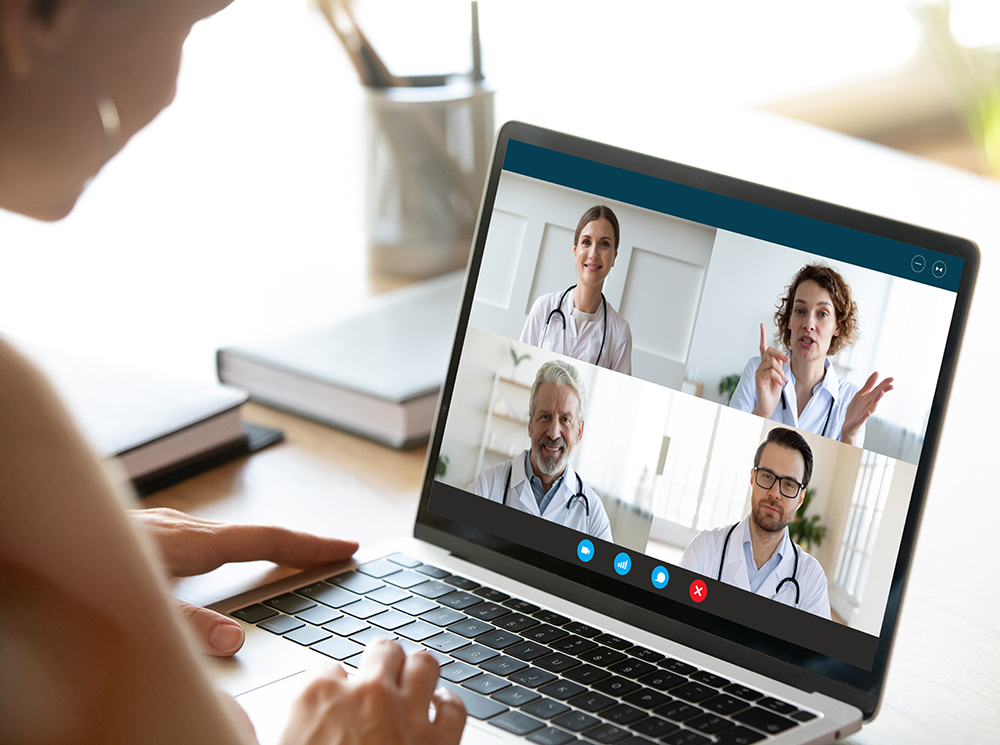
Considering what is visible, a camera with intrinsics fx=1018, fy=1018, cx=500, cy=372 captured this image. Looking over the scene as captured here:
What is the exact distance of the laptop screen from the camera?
63 centimetres

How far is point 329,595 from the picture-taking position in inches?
28.9

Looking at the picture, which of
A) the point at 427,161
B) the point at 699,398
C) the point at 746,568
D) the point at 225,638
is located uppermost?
the point at 427,161

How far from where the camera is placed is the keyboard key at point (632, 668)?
0.65 meters

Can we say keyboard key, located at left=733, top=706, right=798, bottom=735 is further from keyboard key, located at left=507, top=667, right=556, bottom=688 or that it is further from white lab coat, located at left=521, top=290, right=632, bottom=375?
white lab coat, located at left=521, top=290, right=632, bottom=375

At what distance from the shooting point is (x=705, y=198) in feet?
2.30

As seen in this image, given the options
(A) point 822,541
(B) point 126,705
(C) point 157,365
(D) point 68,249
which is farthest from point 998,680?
(D) point 68,249

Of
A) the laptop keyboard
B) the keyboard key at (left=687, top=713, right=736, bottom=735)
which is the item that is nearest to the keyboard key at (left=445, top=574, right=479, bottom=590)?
the laptop keyboard

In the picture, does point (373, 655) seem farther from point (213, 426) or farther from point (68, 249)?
point (68, 249)

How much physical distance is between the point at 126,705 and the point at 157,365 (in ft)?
2.72

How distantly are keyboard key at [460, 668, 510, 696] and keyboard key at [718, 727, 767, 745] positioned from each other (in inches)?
5.2

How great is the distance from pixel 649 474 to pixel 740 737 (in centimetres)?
18

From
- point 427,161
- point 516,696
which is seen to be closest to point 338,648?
point 516,696

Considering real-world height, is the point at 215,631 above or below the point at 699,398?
below

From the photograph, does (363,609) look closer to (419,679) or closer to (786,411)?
(419,679)
